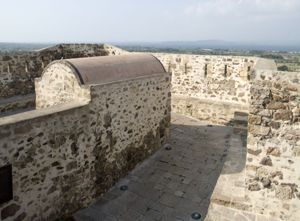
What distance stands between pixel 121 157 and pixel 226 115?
5539mm

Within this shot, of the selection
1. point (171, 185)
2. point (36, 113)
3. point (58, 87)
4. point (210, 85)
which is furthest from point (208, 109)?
point (36, 113)

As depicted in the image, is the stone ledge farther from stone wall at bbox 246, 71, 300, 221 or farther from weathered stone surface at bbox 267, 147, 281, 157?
weathered stone surface at bbox 267, 147, 281, 157

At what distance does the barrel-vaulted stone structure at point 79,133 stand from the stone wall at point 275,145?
3.21 meters

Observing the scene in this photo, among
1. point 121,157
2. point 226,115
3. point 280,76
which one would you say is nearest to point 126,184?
point 121,157

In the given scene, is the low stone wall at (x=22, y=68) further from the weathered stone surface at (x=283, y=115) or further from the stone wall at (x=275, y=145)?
the weathered stone surface at (x=283, y=115)

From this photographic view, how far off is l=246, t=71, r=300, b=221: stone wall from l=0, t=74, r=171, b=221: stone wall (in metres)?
3.20

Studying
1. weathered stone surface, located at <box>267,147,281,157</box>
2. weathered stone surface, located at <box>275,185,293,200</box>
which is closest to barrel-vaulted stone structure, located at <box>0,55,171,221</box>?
weathered stone surface, located at <box>267,147,281,157</box>

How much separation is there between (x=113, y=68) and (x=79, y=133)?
1991mm

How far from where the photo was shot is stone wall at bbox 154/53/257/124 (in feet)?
39.3

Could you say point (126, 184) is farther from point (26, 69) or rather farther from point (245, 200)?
point (26, 69)

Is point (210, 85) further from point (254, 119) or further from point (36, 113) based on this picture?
point (36, 113)

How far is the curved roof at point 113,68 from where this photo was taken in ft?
22.9

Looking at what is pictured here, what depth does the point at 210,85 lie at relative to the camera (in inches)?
499

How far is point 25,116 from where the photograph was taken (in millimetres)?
Result: 5484
